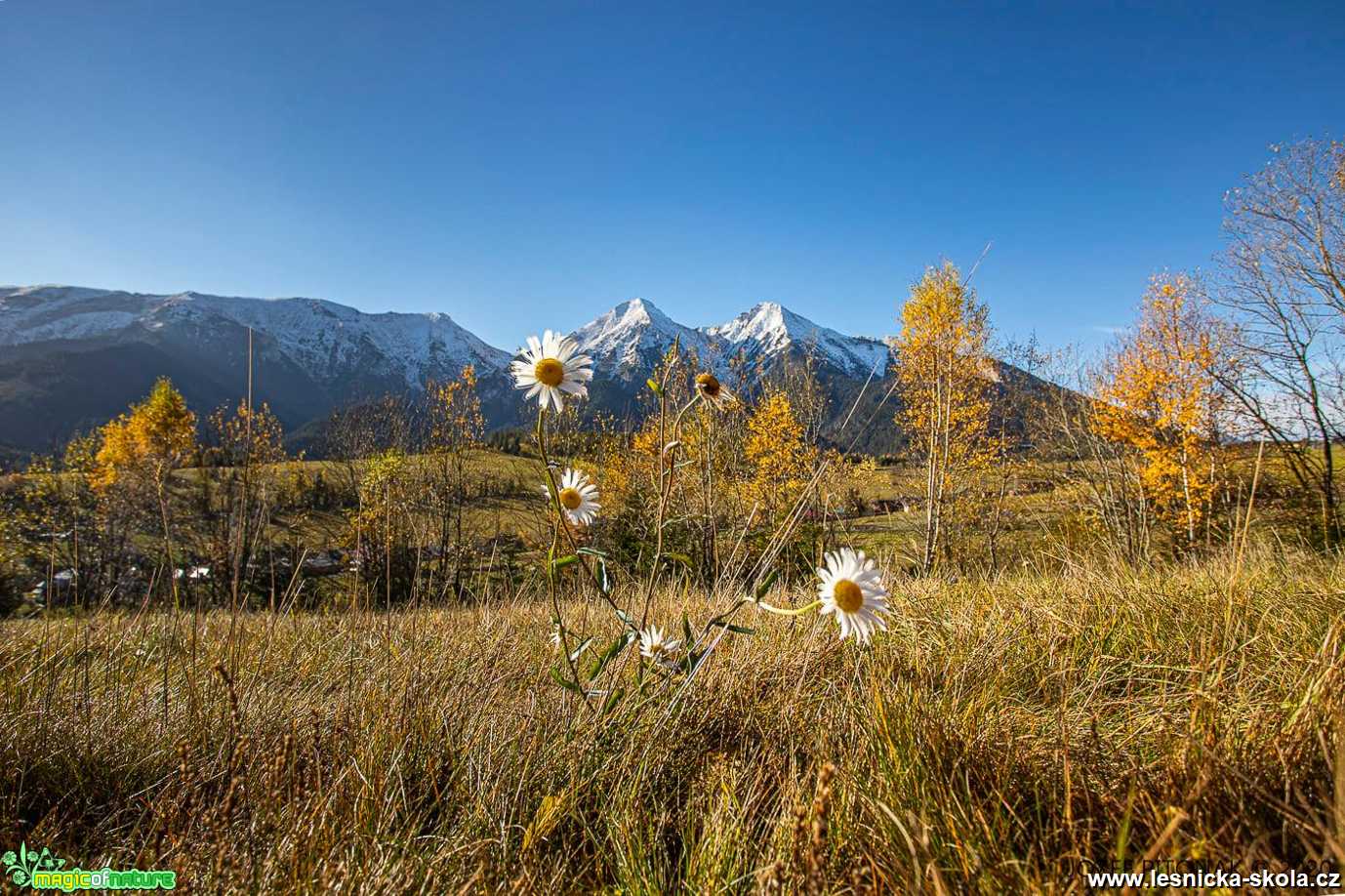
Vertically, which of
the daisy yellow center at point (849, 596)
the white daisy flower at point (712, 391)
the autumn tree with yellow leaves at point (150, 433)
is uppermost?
the white daisy flower at point (712, 391)

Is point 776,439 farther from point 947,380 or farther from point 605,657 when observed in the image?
point 605,657

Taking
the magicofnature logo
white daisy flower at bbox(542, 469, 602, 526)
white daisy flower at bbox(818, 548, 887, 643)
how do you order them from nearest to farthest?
the magicofnature logo
white daisy flower at bbox(818, 548, 887, 643)
white daisy flower at bbox(542, 469, 602, 526)

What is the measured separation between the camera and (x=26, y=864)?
1127mm

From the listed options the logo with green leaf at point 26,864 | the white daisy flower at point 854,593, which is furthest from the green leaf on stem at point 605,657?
the logo with green leaf at point 26,864

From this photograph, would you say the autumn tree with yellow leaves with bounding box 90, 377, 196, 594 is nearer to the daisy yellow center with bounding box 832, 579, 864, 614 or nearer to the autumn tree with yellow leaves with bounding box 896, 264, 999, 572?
the autumn tree with yellow leaves with bounding box 896, 264, 999, 572

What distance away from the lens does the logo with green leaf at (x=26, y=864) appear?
1.06 m

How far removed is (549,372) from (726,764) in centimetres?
119

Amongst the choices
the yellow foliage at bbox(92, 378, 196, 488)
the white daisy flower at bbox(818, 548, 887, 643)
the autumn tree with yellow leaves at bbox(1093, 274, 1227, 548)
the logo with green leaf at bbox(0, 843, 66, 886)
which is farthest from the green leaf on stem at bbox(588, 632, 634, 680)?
the yellow foliage at bbox(92, 378, 196, 488)

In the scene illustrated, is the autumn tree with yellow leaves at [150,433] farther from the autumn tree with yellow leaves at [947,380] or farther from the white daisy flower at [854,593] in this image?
the white daisy flower at [854,593]

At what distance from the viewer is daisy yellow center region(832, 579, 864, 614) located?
1.30 metres

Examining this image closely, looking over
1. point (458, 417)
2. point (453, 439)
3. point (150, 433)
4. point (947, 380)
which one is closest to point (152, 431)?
point (150, 433)

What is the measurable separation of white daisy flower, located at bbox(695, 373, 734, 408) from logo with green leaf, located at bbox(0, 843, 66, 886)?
1.68 meters

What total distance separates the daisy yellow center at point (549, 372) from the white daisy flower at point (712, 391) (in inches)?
15.9

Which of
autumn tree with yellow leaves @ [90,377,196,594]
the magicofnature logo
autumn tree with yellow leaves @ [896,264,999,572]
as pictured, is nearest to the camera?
the magicofnature logo
